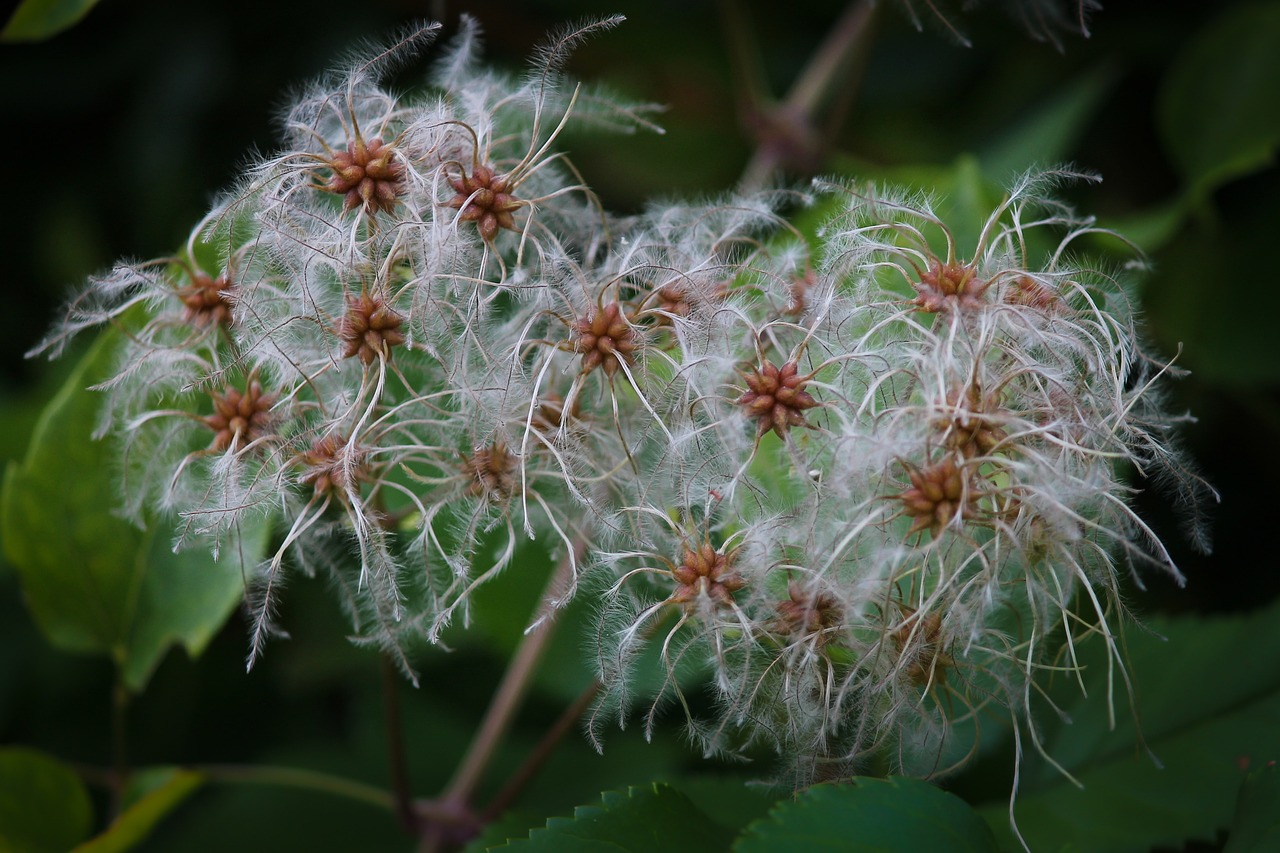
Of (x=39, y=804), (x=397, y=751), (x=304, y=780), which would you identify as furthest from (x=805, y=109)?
(x=39, y=804)

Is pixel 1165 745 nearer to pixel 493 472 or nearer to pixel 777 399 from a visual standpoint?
pixel 777 399

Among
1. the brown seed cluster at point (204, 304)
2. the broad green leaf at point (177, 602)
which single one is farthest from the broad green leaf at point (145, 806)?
the brown seed cluster at point (204, 304)

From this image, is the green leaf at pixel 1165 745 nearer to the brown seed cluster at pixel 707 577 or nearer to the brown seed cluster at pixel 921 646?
the brown seed cluster at pixel 921 646

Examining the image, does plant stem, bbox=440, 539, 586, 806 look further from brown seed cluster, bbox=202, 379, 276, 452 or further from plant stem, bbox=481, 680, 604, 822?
→ brown seed cluster, bbox=202, 379, 276, 452

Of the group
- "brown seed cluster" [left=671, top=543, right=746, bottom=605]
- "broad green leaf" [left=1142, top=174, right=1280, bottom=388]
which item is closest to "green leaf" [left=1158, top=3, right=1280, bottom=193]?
"broad green leaf" [left=1142, top=174, right=1280, bottom=388]

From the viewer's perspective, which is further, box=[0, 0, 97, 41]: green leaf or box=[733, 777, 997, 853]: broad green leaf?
box=[0, 0, 97, 41]: green leaf

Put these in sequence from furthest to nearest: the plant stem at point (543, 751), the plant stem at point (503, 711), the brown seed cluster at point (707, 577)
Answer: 1. the plant stem at point (503, 711)
2. the plant stem at point (543, 751)
3. the brown seed cluster at point (707, 577)

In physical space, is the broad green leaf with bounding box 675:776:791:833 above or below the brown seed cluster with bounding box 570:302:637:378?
below
